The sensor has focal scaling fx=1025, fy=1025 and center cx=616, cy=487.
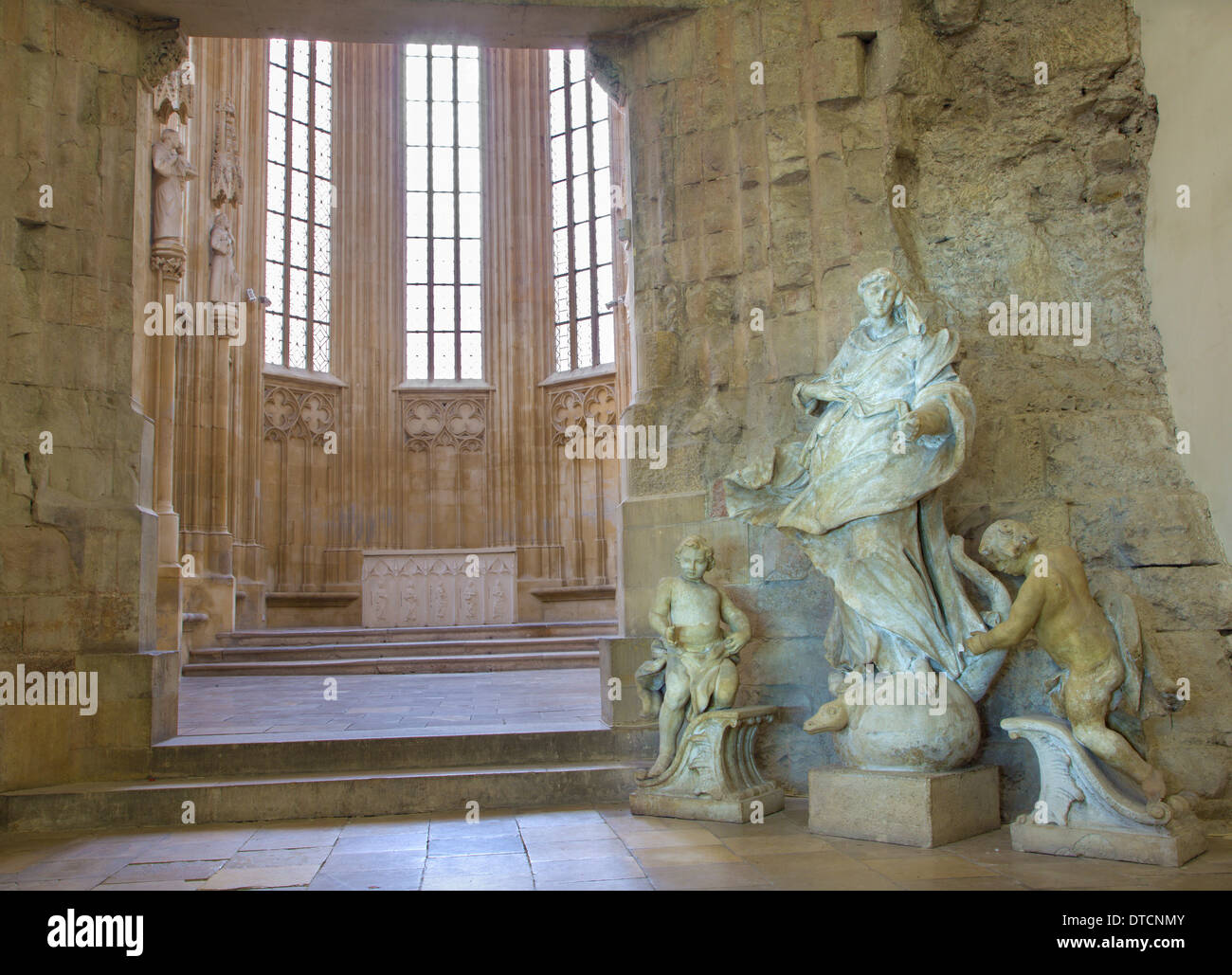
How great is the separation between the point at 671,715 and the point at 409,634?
24.9ft

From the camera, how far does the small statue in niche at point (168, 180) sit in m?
7.64

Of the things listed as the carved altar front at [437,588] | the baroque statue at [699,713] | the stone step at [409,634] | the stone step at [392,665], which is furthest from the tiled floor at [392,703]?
the carved altar front at [437,588]

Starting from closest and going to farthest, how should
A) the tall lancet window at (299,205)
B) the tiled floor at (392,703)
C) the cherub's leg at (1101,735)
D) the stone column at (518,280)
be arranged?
the cherub's leg at (1101,735), the tiled floor at (392,703), the tall lancet window at (299,205), the stone column at (518,280)

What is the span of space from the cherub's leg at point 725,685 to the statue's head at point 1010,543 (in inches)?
53.0

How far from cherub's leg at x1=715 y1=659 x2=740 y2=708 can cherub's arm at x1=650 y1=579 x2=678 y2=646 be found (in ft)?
0.86

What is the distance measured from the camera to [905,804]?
14.0 feet

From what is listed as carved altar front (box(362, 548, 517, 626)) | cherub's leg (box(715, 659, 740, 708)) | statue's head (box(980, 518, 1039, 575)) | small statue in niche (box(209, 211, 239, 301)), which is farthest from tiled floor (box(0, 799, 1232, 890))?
carved altar front (box(362, 548, 517, 626))

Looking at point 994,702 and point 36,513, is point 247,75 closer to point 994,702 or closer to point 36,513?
point 36,513

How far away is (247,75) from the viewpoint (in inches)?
579

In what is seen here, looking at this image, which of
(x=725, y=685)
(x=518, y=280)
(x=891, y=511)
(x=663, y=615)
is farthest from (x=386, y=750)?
(x=518, y=280)

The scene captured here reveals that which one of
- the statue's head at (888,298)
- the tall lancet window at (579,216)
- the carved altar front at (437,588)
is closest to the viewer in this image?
the statue's head at (888,298)

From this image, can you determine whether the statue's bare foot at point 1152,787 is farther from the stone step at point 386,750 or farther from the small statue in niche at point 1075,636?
the stone step at point 386,750

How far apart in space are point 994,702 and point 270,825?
3499mm

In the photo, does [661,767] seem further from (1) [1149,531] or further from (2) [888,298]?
(1) [1149,531]
